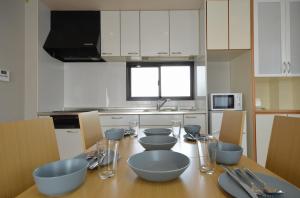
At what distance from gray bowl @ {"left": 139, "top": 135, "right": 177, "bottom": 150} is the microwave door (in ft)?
5.72

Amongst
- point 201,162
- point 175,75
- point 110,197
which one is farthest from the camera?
point 175,75

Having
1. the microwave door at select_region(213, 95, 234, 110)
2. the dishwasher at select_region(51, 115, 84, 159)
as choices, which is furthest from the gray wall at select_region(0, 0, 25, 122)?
the microwave door at select_region(213, 95, 234, 110)

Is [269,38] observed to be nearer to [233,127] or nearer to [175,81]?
[175,81]

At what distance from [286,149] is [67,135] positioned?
8.26 ft

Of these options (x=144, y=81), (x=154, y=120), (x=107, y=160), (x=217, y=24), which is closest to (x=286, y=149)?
(x=107, y=160)

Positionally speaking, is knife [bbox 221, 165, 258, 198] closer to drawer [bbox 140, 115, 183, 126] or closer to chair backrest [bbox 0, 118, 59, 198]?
chair backrest [bbox 0, 118, 59, 198]

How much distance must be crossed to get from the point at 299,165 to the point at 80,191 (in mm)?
896

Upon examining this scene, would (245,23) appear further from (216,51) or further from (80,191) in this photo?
(80,191)

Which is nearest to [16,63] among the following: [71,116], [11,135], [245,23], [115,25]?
[71,116]

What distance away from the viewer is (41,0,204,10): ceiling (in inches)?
108

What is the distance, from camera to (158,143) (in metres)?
1.08

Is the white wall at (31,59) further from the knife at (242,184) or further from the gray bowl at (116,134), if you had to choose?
the knife at (242,184)

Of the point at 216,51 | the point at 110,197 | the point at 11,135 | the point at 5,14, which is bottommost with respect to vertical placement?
the point at 110,197

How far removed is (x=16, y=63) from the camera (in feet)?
8.04
